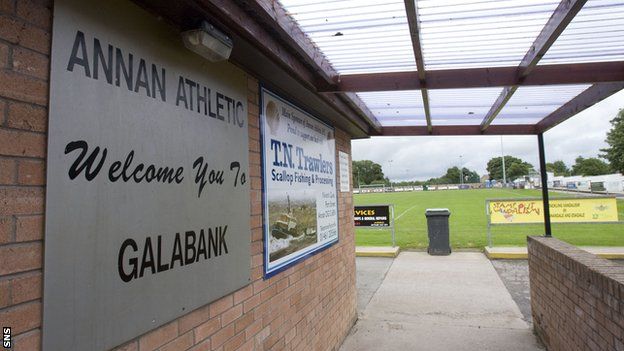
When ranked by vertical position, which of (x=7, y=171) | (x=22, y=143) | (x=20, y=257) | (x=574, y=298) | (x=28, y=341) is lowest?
(x=574, y=298)

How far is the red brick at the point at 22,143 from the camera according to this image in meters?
1.32

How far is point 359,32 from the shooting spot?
2762 mm

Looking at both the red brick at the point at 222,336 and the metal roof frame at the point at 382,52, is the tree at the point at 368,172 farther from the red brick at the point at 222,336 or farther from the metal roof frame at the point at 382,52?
the red brick at the point at 222,336

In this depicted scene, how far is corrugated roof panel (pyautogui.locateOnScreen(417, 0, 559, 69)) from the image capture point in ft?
7.80

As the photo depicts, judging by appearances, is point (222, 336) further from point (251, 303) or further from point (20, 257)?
point (20, 257)

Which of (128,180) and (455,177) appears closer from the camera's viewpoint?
(128,180)

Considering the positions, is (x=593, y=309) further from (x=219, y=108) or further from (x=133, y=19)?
(x=133, y=19)

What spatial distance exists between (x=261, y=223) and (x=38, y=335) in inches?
69.9

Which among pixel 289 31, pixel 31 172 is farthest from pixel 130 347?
pixel 289 31

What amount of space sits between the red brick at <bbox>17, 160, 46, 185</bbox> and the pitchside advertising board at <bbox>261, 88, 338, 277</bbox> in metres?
1.80

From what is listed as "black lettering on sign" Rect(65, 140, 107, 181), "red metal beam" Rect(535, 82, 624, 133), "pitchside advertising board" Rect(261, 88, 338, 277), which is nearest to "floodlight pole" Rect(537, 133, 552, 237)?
"red metal beam" Rect(535, 82, 624, 133)

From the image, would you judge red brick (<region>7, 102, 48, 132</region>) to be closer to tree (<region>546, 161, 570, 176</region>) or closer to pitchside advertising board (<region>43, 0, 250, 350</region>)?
pitchside advertising board (<region>43, 0, 250, 350</region>)

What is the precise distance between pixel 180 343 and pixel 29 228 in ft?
3.39

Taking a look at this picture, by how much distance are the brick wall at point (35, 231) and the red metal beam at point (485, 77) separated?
1.09 meters
